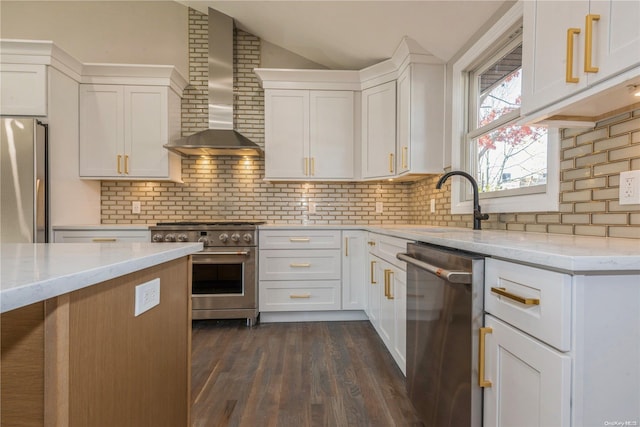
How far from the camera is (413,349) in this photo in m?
1.60

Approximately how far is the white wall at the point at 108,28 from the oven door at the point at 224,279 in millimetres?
2112

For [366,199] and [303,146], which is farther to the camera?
[366,199]

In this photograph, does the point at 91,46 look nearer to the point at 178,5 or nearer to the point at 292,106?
the point at 178,5

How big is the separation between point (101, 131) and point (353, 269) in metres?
2.85

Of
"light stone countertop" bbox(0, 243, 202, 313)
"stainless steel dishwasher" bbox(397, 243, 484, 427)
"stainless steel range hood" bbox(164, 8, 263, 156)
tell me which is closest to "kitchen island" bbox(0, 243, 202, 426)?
"light stone countertop" bbox(0, 243, 202, 313)

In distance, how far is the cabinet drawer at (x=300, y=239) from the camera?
121 inches

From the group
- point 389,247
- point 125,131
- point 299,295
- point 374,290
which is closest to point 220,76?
point 125,131

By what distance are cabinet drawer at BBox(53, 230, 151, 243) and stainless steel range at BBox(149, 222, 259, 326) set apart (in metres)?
0.14

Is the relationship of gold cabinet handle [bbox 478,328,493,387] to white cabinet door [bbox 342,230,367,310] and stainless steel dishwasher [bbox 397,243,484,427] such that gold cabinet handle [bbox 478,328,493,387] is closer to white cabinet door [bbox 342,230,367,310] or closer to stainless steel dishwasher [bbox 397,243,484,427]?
stainless steel dishwasher [bbox 397,243,484,427]

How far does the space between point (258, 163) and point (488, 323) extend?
3023 mm

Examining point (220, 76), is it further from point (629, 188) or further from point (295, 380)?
point (629, 188)

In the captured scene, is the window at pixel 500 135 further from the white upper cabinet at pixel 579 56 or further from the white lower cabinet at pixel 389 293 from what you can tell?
the white lower cabinet at pixel 389 293

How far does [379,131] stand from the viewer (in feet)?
10.5

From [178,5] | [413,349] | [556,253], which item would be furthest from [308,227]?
[178,5]
